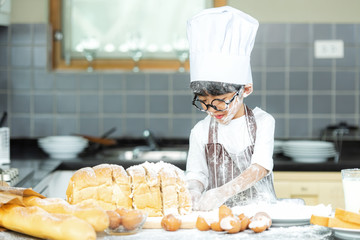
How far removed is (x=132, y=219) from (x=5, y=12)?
8.15 ft

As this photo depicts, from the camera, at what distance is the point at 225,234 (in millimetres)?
1516

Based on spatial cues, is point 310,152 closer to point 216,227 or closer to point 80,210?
point 216,227

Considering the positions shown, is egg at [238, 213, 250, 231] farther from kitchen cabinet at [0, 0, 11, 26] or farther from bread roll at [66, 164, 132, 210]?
kitchen cabinet at [0, 0, 11, 26]

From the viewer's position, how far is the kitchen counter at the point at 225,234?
4.83 feet

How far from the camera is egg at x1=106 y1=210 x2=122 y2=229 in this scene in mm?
1450

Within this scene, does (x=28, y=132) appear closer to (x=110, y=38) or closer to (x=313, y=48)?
(x=110, y=38)

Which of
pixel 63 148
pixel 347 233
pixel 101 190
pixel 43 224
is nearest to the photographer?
pixel 43 224

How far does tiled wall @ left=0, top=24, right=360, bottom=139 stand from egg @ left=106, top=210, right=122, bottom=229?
94.7 inches

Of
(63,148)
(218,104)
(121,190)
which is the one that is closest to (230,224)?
(121,190)

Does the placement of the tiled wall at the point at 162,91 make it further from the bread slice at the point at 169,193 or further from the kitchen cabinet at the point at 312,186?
the bread slice at the point at 169,193

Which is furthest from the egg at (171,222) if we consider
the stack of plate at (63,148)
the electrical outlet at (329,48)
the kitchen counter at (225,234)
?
the electrical outlet at (329,48)

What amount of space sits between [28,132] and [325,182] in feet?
6.73

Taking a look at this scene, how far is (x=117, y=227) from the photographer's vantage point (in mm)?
1468

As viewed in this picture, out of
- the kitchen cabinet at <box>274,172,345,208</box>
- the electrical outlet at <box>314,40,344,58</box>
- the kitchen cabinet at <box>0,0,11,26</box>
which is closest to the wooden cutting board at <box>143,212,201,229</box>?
the kitchen cabinet at <box>274,172,345,208</box>
